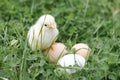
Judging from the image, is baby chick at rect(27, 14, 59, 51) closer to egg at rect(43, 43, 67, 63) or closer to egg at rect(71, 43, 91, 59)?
egg at rect(43, 43, 67, 63)

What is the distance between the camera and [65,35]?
2.86 metres

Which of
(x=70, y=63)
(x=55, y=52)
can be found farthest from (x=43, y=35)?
(x=70, y=63)

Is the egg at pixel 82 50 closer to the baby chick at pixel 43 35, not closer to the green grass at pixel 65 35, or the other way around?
the green grass at pixel 65 35

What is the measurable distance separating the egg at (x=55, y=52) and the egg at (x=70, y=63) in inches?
2.8

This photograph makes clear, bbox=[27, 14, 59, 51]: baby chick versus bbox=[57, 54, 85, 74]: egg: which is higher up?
bbox=[27, 14, 59, 51]: baby chick

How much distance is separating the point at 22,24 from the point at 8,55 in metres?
0.51

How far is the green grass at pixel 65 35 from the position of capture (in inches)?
90.1

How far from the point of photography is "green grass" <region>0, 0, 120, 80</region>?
2.29 m

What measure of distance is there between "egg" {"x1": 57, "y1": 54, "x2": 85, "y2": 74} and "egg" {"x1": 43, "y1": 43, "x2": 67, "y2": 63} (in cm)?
7

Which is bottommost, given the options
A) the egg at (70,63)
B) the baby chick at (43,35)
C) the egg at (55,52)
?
the egg at (70,63)

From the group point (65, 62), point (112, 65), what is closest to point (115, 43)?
point (112, 65)

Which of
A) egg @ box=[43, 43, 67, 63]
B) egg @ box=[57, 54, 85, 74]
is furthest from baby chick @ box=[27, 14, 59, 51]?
egg @ box=[57, 54, 85, 74]

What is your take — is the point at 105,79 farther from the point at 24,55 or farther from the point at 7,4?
the point at 7,4

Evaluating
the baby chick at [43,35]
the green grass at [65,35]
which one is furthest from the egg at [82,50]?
the baby chick at [43,35]
